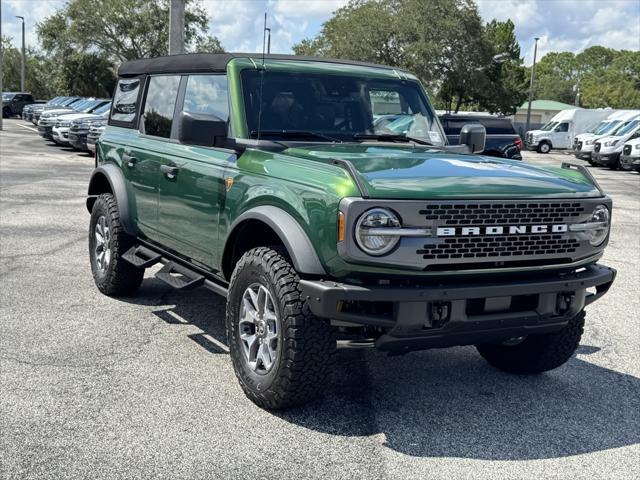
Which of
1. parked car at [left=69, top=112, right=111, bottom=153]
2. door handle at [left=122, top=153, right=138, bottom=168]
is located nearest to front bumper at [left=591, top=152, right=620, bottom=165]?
parked car at [left=69, top=112, right=111, bottom=153]

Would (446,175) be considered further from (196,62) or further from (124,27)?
(124,27)

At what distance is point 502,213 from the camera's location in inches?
156

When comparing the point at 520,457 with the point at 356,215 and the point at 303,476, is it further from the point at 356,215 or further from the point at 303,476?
the point at 356,215

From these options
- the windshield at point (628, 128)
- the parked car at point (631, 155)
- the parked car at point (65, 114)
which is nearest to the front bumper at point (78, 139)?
the parked car at point (65, 114)

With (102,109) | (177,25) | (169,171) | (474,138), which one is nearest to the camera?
(169,171)

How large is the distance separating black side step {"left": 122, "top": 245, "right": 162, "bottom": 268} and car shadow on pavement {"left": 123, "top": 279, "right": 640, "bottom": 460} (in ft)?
2.21

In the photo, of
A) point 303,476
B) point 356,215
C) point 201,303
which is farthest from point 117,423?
point 201,303

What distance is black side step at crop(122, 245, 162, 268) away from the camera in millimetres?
5898

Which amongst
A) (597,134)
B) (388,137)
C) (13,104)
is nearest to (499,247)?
(388,137)

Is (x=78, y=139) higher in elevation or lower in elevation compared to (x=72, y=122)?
lower

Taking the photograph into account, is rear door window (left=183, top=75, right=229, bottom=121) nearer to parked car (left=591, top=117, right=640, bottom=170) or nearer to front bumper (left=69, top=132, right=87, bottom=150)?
front bumper (left=69, top=132, right=87, bottom=150)

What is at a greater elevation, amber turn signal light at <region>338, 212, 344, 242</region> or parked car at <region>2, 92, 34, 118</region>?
amber turn signal light at <region>338, 212, 344, 242</region>

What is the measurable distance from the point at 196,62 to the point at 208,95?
1.16ft

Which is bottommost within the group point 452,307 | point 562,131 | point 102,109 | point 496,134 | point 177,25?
point 562,131
